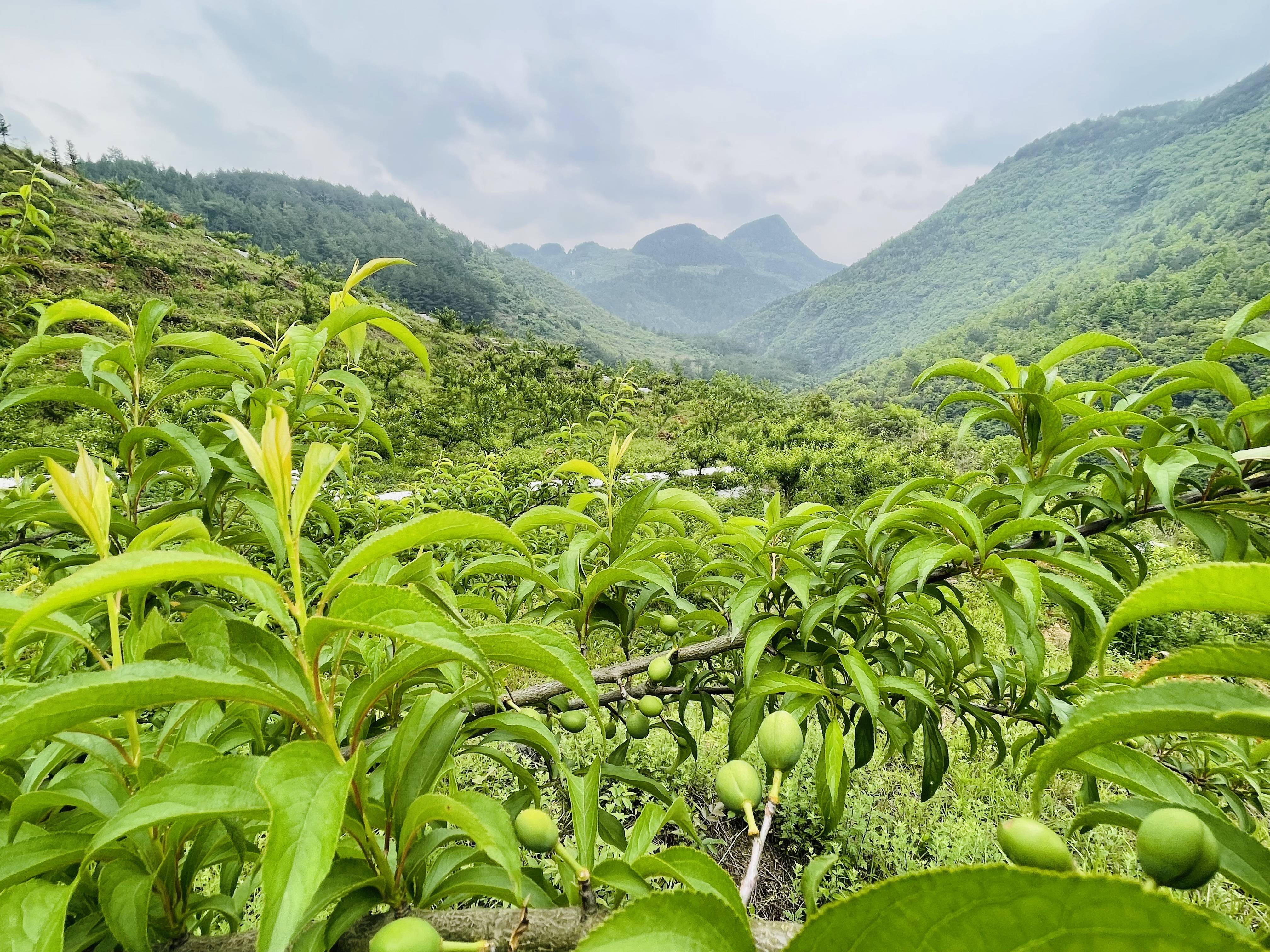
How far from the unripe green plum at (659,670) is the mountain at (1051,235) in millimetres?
32872

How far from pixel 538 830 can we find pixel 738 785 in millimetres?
198

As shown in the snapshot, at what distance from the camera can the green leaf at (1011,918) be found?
16 centimetres

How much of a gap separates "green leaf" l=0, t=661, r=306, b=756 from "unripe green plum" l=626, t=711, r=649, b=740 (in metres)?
0.60

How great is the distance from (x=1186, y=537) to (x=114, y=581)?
11.3 meters

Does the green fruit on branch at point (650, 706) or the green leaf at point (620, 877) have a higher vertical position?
the green leaf at point (620, 877)

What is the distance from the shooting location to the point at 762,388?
20062mm

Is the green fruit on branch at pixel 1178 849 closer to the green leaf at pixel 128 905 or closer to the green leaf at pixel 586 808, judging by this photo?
the green leaf at pixel 586 808

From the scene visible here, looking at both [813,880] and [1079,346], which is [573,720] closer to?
[813,880]

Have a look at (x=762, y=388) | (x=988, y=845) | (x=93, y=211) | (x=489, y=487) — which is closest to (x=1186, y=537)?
(x=988, y=845)

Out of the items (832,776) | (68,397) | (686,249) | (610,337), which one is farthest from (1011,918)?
(686,249)

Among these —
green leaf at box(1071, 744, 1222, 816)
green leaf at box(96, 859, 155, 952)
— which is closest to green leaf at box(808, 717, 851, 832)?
green leaf at box(1071, 744, 1222, 816)

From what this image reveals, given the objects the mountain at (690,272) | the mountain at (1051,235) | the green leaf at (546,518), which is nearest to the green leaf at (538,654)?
the green leaf at (546,518)

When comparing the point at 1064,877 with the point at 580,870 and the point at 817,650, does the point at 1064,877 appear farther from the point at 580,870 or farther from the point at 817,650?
the point at 817,650

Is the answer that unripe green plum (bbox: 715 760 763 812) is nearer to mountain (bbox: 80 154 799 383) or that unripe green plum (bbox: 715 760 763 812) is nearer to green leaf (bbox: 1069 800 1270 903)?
green leaf (bbox: 1069 800 1270 903)
